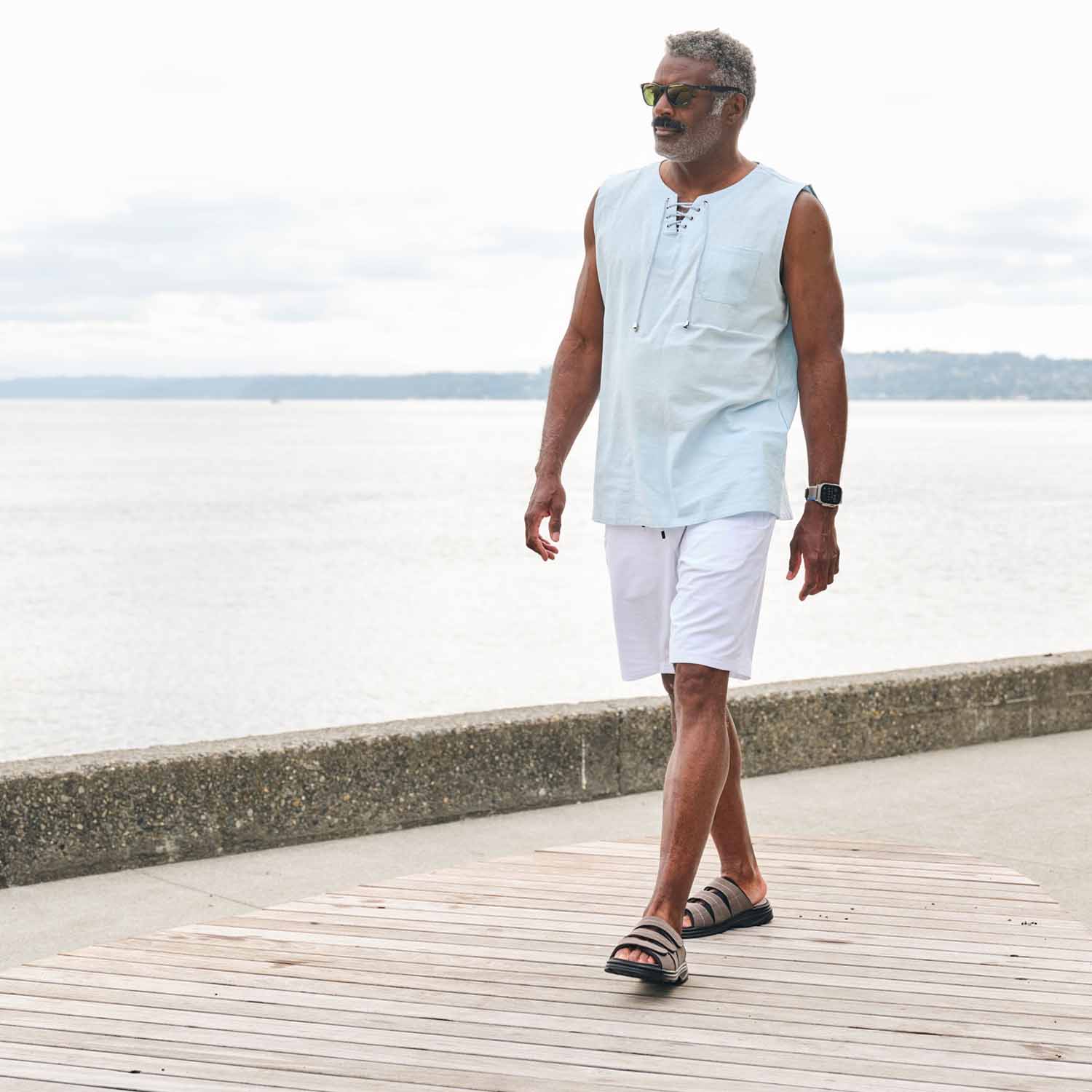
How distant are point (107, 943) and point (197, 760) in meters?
1.58

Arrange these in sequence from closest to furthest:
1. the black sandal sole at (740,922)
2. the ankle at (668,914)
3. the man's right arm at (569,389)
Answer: the ankle at (668,914) < the black sandal sole at (740,922) < the man's right arm at (569,389)

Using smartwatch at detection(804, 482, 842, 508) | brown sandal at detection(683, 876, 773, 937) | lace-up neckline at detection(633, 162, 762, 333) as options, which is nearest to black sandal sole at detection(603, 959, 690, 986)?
brown sandal at detection(683, 876, 773, 937)

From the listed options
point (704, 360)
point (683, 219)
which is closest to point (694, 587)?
point (704, 360)

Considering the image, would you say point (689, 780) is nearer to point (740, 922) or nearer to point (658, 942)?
point (658, 942)

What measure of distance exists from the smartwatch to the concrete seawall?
2.32 m

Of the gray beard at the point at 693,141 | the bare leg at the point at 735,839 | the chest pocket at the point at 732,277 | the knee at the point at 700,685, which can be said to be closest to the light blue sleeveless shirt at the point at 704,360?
the chest pocket at the point at 732,277

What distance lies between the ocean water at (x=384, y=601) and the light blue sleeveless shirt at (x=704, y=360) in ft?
9.58

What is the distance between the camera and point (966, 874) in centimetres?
427

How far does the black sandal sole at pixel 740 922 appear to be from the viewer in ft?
12.3

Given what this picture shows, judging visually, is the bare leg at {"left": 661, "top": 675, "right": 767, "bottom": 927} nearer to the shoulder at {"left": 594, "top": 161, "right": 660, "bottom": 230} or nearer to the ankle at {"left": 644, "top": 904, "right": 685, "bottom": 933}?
the ankle at {"left": 644, "top": 904, "right": 685, "bottom": 933}

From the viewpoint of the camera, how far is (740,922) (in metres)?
3.81

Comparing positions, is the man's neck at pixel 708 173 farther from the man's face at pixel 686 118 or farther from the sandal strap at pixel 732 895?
the sandal strap at pixel 732 895

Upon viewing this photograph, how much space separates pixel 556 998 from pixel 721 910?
65 centimetres

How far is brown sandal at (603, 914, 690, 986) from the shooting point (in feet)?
10.7
